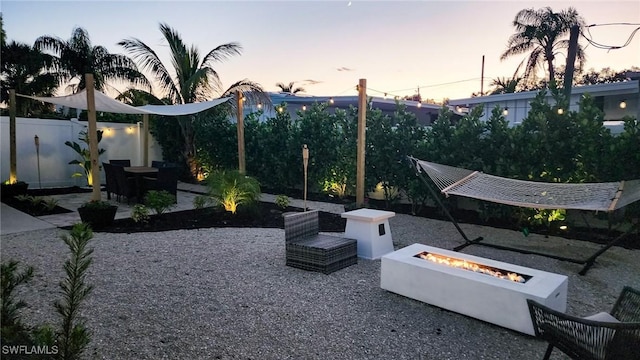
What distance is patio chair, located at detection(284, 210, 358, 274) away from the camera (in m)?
3.77

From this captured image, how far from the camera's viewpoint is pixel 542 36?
587 inches

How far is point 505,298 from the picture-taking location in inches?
105

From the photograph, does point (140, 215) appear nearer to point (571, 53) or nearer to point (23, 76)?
point (571, 53)

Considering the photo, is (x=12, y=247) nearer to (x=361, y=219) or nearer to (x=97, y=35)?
(x=361, y=219)

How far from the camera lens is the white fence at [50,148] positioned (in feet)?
29.8

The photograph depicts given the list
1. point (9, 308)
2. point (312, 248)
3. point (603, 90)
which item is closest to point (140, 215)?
point (312, 248)

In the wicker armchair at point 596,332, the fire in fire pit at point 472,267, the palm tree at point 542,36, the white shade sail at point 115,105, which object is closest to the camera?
the wicker armchair at point 596,332

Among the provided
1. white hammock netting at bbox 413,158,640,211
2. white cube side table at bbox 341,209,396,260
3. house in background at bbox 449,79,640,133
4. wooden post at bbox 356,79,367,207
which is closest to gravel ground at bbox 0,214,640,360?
white cube side table at bbox 341,209,396,260

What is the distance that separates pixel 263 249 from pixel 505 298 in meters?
2.81

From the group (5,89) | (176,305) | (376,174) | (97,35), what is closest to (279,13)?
(376,174)

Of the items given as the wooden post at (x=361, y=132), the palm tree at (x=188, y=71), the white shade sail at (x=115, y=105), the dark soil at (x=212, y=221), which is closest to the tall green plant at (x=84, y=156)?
the white shade sail at (x=115, y=105)

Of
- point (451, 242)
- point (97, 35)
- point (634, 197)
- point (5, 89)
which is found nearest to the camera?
point (634, 197)

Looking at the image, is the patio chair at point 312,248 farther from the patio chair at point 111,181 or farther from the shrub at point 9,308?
the patio chair at point 111,181

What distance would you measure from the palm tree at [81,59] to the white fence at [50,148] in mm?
2647
